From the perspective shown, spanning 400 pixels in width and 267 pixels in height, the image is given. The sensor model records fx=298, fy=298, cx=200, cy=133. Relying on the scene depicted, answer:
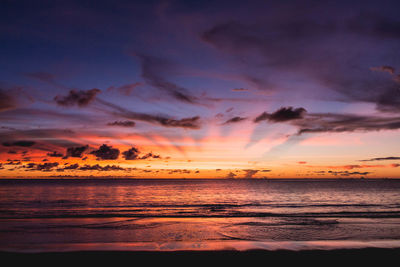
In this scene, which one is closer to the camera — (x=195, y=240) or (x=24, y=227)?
(x=195, y=240)

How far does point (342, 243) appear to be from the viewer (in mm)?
18547
